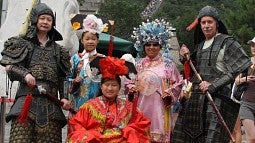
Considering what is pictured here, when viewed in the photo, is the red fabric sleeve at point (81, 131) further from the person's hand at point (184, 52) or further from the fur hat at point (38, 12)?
the person's hand at point (184, 52)

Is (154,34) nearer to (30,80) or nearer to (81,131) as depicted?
(81,131)

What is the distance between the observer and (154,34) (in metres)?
6.76

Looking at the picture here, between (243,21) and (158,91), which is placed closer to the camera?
(158,91)

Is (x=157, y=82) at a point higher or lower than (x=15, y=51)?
lower

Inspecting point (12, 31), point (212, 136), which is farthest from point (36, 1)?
point (12, 31)

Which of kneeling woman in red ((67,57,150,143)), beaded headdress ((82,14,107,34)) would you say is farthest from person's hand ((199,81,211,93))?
beaded headdress ((82,14,107,34))

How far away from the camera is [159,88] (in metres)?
6.73

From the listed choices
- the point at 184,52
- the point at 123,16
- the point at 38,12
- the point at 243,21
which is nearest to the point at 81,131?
the point at 38,12

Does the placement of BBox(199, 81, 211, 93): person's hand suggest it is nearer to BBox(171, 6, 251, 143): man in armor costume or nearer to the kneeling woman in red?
BBox(171, 6, 251, 143): man in armor costume

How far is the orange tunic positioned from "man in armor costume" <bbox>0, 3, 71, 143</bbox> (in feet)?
0.55

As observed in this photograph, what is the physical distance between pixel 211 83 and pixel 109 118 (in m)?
1.01

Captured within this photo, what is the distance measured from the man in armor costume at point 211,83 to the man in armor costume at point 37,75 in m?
1.21

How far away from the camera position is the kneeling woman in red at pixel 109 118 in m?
5.79

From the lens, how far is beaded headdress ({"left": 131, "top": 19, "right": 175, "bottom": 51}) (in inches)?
266
